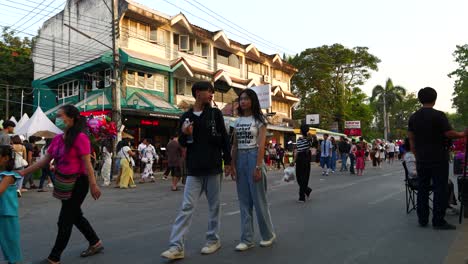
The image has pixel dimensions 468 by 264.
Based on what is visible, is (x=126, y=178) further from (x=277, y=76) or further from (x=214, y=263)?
(x=277, y=76)

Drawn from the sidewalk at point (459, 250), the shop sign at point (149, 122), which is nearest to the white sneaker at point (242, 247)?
the sidewalk at point (459, 250)

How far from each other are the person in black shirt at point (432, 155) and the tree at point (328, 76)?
142 feet

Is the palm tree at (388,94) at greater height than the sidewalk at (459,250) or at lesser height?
greater

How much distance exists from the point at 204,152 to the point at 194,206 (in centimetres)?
61

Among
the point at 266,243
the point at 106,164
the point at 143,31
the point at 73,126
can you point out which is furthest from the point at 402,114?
the point at 73,126

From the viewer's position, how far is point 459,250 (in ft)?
15.3

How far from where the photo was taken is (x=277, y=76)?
4259cm

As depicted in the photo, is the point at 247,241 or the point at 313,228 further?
the point at 313,228

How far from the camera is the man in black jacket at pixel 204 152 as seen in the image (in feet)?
15.2

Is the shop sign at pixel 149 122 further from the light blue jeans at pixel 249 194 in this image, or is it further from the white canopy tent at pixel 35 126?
the light blue jeans at pixel 249 194

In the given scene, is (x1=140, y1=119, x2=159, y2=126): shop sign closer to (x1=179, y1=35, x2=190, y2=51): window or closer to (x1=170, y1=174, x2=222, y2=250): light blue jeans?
(x1=179, y1=35, x2=190, y2=51): window

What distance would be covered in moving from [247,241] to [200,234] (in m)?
1.16

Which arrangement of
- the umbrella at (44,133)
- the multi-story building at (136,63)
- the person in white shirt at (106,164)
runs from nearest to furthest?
the person in white shirt at (106,164) < the umbrella at (44,133) < the multi-story building at (136,63)

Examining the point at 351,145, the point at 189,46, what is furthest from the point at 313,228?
the point at 189,46
